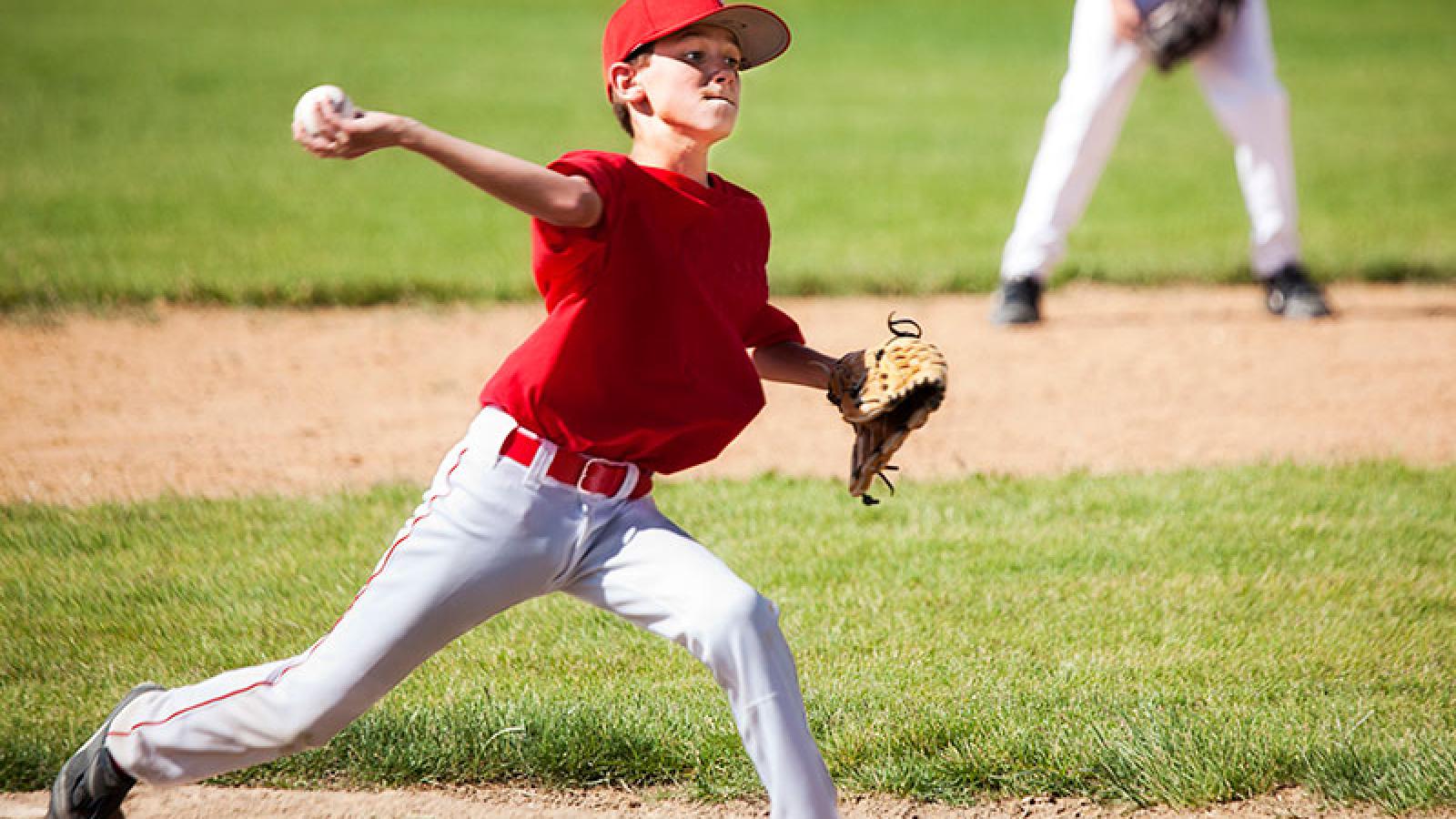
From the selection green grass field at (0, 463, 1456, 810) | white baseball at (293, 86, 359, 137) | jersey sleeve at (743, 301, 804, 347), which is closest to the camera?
white baseball at (293, 86, 359, 137)

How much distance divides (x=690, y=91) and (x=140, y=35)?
17440 mm

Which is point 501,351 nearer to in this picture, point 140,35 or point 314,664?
point 314,664

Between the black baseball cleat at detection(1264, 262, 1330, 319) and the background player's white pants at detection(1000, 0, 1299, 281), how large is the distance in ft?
0.57

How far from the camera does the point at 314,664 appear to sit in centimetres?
302

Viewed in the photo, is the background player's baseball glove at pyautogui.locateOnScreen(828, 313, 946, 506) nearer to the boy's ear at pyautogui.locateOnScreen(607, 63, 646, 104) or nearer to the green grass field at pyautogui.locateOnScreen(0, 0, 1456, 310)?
the boy's ear at pyautogui.locateOnScreen(607, 63, 646, 104)

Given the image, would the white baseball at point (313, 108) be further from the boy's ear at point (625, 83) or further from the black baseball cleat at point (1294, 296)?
the black baseball cleat at point (1294, 296)

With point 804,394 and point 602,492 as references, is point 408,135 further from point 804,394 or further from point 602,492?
point 804,394

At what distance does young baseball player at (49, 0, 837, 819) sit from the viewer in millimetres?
2906

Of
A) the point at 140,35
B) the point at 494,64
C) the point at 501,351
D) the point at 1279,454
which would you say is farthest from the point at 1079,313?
the point at 140,35

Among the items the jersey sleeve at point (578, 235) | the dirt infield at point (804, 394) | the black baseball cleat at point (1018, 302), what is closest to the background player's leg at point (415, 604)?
the jersey sleeve at point (578, 235)

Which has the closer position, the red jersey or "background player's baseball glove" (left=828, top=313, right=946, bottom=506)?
the red jersey

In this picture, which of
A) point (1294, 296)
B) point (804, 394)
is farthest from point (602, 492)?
point (1294, 296)

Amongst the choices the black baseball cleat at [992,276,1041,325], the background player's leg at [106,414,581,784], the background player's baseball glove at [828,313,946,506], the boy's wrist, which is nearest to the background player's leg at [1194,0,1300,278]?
the black baseball cleat at [992,276,1041,325]

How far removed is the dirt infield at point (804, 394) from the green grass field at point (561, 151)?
63cm
